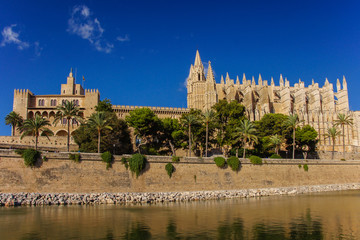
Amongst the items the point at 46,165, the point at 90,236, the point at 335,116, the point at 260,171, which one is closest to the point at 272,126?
the point at 260,171

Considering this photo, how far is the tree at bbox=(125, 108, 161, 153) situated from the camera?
1937 inches

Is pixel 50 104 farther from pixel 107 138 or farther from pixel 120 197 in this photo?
pixel 120 197

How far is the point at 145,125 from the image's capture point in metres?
49.4

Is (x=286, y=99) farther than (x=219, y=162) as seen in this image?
Yes

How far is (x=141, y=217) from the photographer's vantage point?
886 inches

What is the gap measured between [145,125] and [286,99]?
35149mm

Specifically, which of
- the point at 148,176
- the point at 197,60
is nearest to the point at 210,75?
the point at 197,60

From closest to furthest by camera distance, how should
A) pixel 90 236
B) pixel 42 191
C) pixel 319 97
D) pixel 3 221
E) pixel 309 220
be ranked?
pixel 90 236
pixel 3 221
pixel 309 220
pixel 42 191
pixel 319 97

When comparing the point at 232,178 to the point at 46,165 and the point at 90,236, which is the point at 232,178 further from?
the point at 90,236

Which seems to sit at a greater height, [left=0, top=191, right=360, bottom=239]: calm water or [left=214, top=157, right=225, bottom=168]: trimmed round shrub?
[left=214, top=157, right=225, bottom=168]: trimmed round shrub

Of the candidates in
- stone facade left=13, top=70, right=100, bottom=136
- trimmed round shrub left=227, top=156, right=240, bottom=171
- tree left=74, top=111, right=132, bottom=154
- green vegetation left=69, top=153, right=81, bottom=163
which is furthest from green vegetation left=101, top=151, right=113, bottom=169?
stone facade left=13, top=70, right=100, bottom=136

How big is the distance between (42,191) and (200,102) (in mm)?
48270

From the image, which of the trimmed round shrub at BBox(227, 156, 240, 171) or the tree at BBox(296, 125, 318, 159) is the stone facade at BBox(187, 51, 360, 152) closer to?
the tree at BBox(296, 125, 318, 159)

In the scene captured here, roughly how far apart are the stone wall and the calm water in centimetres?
441
